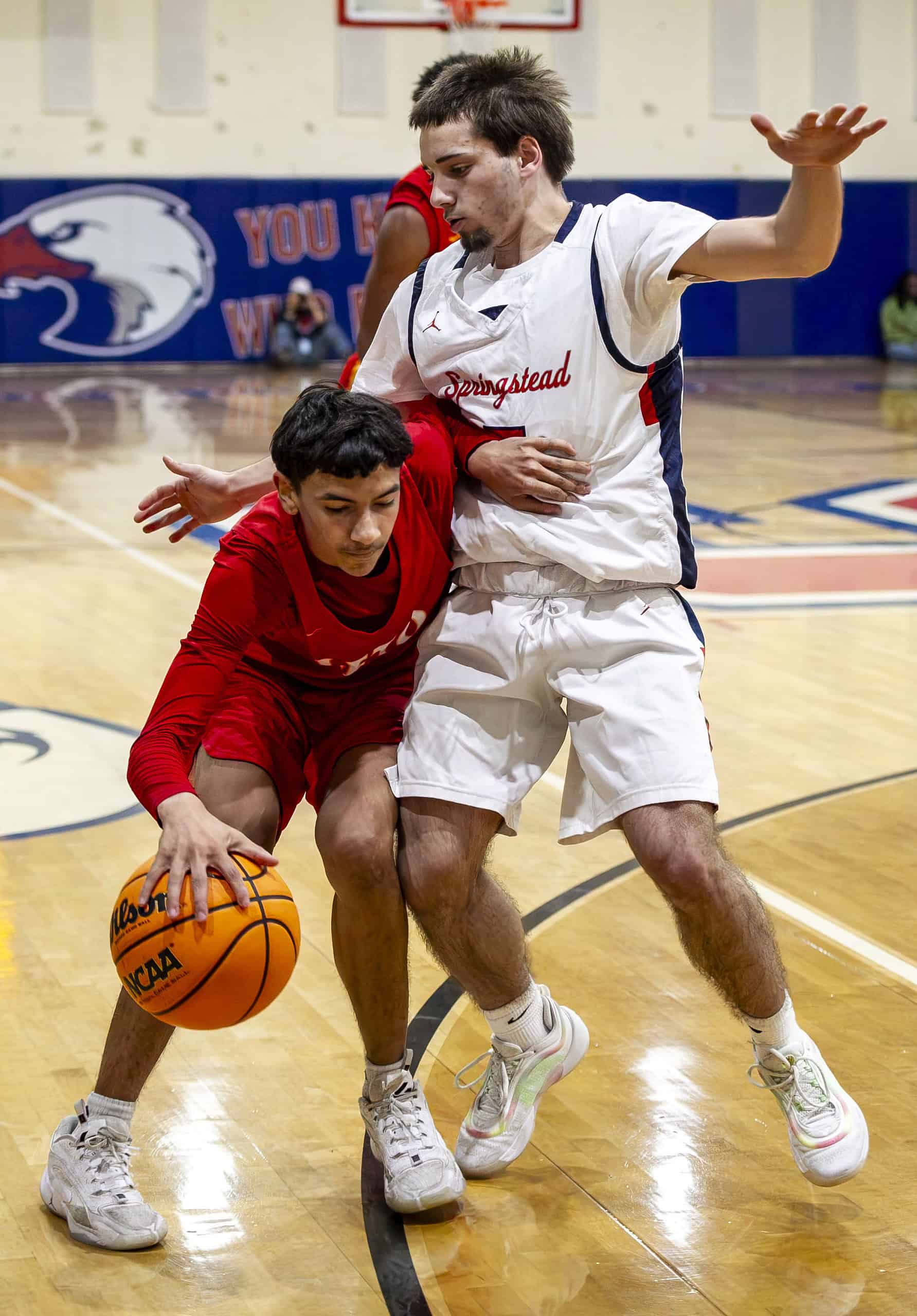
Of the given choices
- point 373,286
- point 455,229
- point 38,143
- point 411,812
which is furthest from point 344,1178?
point 38,143

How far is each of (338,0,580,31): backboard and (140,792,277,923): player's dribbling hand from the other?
56.3 feet

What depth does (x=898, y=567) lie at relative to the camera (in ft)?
32.1

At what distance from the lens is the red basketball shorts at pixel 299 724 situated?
333 cm

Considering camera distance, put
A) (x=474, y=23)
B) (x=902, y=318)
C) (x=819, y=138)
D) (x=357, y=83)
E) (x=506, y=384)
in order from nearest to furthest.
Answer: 1. (x=819, y=138)
2. (x=506, y=384)
3. (x=474, y=23)
4. (x=357, y=83)
5. (x=902, y=318)

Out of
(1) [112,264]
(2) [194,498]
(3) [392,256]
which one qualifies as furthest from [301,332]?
(2) [194,498]

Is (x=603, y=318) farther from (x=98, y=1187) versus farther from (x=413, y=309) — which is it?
(x=98, y=1187)

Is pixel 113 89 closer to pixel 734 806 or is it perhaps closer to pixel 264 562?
pixel 734 806

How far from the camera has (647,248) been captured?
321cm

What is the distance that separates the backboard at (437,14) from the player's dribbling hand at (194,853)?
676 inches

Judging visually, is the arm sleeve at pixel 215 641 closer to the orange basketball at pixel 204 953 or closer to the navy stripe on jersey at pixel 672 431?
the orange basketball at pixel 204 953

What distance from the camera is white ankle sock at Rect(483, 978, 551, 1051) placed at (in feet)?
11.3

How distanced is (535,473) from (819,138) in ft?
2.50

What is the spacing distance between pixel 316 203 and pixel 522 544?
19106 millimetres

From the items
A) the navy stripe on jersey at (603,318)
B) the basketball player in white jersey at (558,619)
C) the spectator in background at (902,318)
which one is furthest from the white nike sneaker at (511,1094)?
the spectator in background at (902,318)
